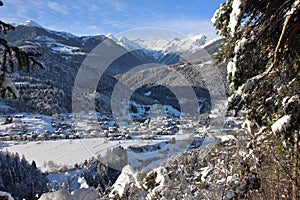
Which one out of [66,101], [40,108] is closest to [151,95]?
[66,101]

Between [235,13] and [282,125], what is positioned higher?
[235,13]

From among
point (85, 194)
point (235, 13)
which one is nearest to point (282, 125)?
point (235, 13)

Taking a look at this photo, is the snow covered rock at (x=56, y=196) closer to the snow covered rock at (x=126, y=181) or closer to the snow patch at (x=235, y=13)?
the snow covered rock at (x=126, y=181)

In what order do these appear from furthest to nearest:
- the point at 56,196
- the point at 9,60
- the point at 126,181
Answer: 1. the point at 126,181
2. the point at 9,60
3. the point at 56,196

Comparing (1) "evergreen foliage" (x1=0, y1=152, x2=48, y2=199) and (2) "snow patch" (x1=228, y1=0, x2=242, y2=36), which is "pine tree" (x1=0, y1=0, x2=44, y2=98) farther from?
(1) "evergreen foliage" (x1=0, y1=152, x2=48, y2=199)

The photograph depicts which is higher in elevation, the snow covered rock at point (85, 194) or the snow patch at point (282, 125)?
the snow patch at point (282, 125)

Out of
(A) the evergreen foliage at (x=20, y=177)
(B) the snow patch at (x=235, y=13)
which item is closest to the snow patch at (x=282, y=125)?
(B) the snow patch at (x=235, y=13)

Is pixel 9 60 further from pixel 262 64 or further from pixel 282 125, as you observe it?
pixel 262 64

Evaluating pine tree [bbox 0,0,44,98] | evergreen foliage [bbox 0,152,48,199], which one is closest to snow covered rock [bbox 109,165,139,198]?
pine tree [bbox 0,0,44,98]

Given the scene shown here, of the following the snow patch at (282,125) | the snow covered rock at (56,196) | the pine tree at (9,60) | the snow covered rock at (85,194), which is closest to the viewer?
the snow covered rock at (56,196)

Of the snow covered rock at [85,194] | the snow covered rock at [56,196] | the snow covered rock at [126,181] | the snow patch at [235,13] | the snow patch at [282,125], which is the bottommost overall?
the snow covered rock at [126,181]

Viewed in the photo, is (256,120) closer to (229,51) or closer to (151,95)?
(229,51)

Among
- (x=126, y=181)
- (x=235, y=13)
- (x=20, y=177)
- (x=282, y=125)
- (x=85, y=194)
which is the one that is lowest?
(x=20, y=177)

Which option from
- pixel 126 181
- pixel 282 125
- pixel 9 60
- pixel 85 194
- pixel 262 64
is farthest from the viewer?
pixel 262 64
